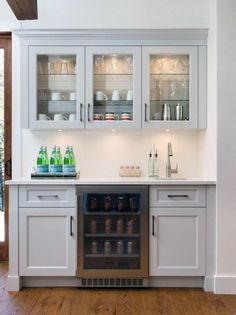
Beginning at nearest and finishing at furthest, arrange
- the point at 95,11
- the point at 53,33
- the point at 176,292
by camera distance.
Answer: the point at 176,292, the point at 53,33, the point at 95,11

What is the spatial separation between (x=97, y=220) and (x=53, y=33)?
68.6 inches

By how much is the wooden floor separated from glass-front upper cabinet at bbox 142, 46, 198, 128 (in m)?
1.49

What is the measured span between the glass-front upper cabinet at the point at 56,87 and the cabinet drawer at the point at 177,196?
37.4 inches

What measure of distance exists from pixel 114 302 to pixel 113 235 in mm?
537

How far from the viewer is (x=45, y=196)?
2.79m

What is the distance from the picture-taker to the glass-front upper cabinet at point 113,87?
304cm

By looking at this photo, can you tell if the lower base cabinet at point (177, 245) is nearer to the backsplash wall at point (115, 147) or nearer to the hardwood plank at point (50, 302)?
the backsplash wall at point (115, 147)

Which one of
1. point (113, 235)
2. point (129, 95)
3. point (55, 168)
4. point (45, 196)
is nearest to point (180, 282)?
point (113, 235)

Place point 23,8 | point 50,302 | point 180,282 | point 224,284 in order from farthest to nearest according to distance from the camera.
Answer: point 180,282
point 224,284
point 50,302
point 23,8

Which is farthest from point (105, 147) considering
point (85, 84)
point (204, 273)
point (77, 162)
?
point (204, 273)

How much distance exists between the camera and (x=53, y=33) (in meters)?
3.00

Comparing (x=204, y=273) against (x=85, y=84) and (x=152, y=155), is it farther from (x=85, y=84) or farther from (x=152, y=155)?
(x=85, y=84)

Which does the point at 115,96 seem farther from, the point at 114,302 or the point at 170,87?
the point at 114,302

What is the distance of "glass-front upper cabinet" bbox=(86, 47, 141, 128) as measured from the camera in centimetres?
304
